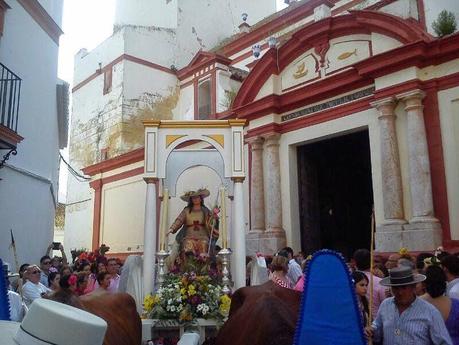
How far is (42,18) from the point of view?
471 inches

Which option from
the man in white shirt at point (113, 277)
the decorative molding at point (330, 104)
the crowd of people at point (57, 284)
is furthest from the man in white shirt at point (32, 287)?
the decorative molding at point (330, 104)

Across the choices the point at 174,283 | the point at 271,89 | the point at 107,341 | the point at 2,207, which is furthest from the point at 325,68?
the point at 107,341

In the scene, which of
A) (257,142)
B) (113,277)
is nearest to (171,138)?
(113,277)

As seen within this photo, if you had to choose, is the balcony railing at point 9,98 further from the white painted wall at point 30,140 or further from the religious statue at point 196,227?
the religious statue at point 196,227

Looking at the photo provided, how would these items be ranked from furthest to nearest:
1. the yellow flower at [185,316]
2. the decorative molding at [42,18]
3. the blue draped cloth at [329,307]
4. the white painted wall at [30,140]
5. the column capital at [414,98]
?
the decorative molding at [42,18], the white painted wall at [30,140], the column capital at [414,98], the yellow flower at [185,316], the blue draped cloth at [329,307]

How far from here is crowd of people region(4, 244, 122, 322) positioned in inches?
177

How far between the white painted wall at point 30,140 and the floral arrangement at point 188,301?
5.19 meters

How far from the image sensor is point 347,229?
14.3m

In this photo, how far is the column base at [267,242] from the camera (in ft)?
37.3

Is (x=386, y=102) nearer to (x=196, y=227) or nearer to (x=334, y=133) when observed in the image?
(x=334, y=133)

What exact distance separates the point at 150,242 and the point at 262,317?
3708 millimetres

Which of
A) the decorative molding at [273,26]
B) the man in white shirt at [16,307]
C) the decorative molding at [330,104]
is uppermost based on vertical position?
the decorative molding at [273,26]

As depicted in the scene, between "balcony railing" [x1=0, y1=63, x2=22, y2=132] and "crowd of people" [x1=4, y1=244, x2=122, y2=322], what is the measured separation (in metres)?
2.84

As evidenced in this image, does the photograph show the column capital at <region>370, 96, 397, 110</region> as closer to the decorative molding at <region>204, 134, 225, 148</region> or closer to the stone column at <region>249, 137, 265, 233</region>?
the stone column at <region>249, 137, 265, 233</region>
